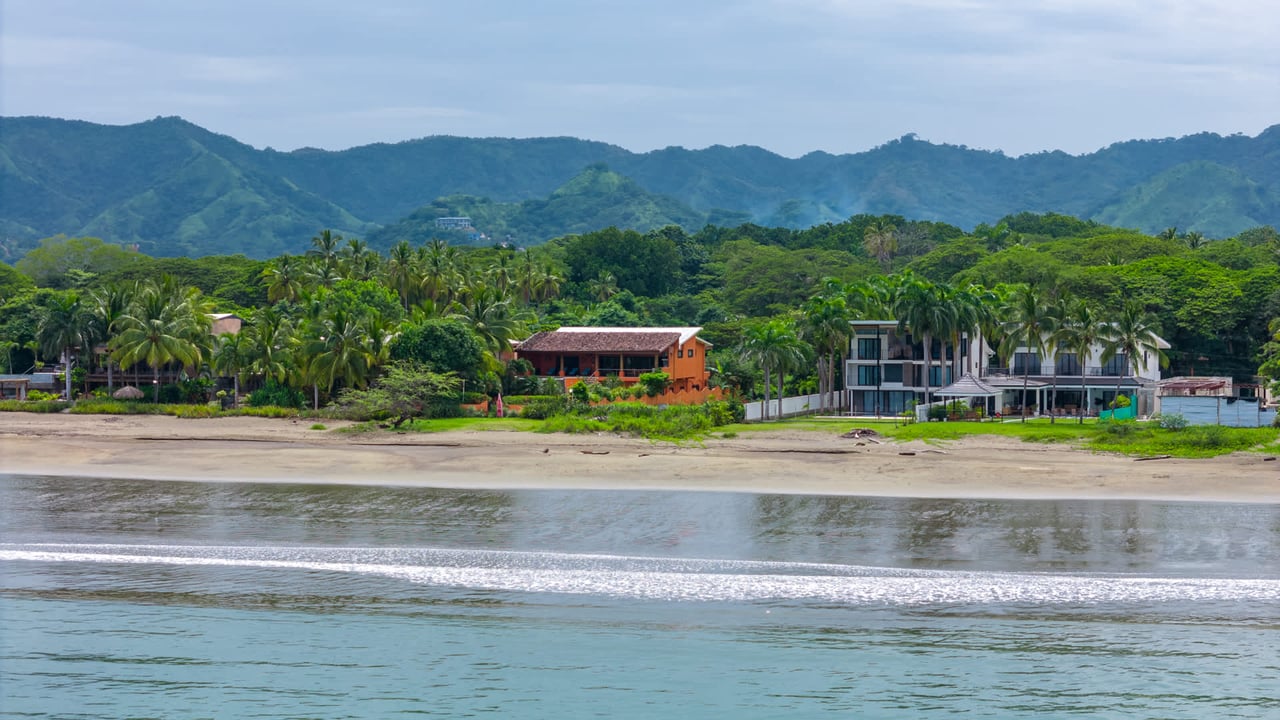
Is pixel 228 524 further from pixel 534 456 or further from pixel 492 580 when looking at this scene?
pixel 534 456

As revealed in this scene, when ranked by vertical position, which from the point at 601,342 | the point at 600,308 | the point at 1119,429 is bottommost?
the point at 1119,429

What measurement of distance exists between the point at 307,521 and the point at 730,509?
1207cm

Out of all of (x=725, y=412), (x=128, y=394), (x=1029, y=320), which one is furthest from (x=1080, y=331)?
(x=128, y=394)

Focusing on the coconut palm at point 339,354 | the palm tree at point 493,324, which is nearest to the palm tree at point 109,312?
the coconut palm at point 339,354

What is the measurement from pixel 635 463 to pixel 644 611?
62.0ft

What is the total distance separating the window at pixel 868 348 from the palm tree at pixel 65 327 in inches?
1666

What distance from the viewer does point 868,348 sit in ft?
228

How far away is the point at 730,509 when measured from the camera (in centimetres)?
3569

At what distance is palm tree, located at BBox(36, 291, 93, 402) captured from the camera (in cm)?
6438

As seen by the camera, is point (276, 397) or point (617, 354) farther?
point (617, 354)

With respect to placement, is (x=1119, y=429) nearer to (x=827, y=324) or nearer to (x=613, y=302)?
(x=827, y=324)

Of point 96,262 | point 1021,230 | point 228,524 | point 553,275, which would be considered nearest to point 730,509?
point 228,524

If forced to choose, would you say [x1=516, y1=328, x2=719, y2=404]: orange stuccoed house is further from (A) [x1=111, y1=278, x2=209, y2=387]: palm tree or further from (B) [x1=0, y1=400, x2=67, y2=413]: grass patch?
(B) [x1=0, y1=400, x2=67, y2=413]: grass patch

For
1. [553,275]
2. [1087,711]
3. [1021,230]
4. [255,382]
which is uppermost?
[1021,230]
